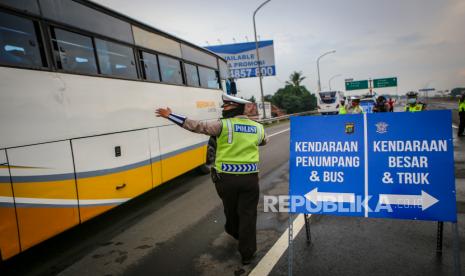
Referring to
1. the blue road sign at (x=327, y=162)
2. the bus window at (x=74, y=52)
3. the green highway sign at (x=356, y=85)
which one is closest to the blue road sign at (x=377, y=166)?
the blue road sign at (x=327, y=162)

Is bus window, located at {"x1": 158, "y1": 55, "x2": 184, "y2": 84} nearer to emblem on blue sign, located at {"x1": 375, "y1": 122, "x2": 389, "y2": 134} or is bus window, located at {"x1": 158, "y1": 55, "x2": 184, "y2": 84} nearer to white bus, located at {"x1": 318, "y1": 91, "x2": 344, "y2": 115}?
emblem on blue sign, located at {"x1": 375, "y1": 122, "x2": 389, "y2": 134}

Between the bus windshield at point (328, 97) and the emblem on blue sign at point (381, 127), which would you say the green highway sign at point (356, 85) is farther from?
the emblem on blue sign at point (381, 127)

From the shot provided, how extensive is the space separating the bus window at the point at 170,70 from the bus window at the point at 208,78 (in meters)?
Answer: 1.25

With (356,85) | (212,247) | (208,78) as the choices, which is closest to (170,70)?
(208,78)

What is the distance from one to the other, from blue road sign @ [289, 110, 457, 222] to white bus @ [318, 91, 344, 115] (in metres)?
32.2

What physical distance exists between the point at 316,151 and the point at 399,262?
1.50 m

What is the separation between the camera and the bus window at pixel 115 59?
5.14 metres

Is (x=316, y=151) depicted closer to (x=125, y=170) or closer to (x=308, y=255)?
(x=308, y=255)

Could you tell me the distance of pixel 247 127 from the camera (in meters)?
3.75

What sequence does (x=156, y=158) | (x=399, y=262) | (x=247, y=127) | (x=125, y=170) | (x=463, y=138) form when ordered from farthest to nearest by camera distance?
(x=463, y=138)
(x=156, y=158)
(x=125, y=170)
(x=247, y=127)
(x=399, y=262)

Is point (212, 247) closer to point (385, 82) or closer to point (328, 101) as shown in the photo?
point (328, 101)

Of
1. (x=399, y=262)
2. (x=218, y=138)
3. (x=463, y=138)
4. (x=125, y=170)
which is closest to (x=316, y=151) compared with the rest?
(x=218, y=138)

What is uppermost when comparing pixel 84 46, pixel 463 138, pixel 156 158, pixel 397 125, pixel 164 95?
pixel 84 46

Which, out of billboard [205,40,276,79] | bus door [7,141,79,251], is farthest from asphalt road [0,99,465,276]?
billboard [205,40,276,79]
